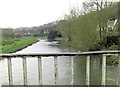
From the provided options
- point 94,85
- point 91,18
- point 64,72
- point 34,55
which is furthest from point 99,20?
point 34,55

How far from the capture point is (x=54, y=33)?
50781 mm

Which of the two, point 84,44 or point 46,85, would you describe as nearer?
point 46,85

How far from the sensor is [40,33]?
216 ft

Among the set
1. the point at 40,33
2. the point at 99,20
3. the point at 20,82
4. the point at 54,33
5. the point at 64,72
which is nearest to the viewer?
the point at 20,82

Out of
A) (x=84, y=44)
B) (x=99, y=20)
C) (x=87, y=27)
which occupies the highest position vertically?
(x=99, y=20)

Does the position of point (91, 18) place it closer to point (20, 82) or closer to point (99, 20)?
point (99, 20)

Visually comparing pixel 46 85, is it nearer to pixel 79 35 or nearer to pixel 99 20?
pixel 79 35

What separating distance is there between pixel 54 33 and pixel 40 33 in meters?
17.2

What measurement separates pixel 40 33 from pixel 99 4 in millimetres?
52254

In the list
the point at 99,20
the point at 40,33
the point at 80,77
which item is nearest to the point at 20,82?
the point at 80,77

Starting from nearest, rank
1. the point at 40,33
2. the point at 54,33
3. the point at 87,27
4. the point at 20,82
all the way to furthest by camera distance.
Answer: the point at 20,82 < the point at 87,27 < the point at 54,33 < the point at 40,33

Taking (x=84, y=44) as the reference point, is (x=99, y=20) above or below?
above

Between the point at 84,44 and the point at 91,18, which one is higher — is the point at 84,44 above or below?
below

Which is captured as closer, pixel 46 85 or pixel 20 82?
pixel 46 85
